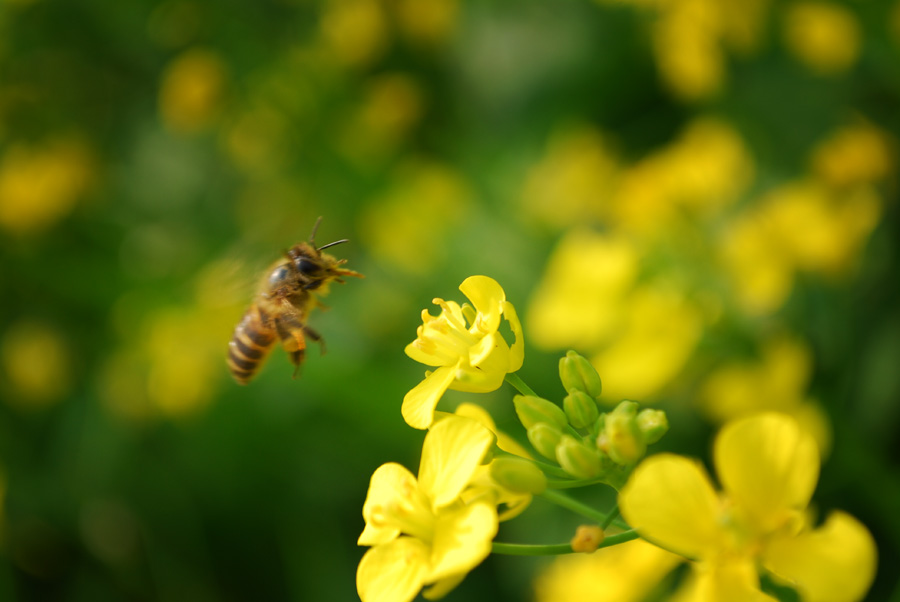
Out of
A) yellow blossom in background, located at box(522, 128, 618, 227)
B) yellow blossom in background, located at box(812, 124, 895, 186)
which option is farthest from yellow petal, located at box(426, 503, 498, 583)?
yellow blossom in background, located at box(522, 128, 618, 227)

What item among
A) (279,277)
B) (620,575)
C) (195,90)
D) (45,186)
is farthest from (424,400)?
(45,186)

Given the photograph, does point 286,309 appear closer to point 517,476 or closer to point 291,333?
point 291,333

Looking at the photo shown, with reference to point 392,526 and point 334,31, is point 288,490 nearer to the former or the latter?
point 334,31

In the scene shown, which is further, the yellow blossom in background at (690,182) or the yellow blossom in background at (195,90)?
the yellow blossom in background at (195,90)

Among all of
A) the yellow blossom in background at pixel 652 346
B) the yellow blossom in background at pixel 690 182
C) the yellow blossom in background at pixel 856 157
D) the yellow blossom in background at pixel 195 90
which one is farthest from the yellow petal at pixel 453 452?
the yellow blossom in background at pixel 195 90

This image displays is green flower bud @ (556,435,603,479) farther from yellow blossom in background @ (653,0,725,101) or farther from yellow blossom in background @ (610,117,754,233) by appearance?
yellow blossom in background @ (653,0,725,101)

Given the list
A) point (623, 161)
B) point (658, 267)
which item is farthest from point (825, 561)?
point (623, 161)

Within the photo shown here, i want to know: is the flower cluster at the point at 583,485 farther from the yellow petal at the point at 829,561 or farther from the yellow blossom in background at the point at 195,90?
the yellow blossom in background at the point at 195,90
